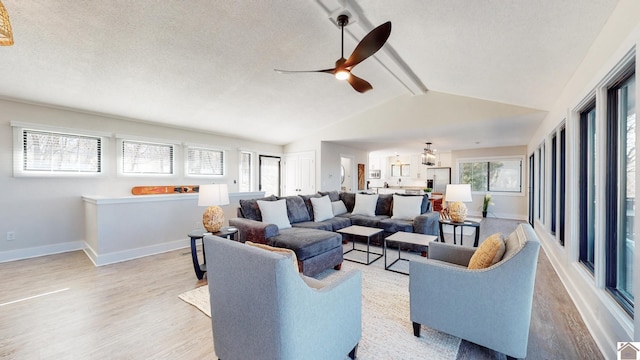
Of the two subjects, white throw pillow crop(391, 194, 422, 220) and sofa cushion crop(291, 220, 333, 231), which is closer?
sofa cushion crop(291, 220, 333, 231)

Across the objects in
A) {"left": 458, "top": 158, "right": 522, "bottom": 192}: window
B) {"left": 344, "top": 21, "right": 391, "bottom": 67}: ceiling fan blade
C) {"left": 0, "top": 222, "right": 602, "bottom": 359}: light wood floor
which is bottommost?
{"left": 0, "top": 222, "right": 602, "bottom": 359}: light wood floor

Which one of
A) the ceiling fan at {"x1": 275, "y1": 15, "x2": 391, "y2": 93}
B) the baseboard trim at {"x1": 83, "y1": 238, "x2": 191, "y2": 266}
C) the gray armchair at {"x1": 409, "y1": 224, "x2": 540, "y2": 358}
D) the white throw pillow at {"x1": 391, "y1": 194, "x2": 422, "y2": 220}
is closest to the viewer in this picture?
the gray armchair at {"x1": 409, "y1": 224, "x2": 540, "y2": 358}

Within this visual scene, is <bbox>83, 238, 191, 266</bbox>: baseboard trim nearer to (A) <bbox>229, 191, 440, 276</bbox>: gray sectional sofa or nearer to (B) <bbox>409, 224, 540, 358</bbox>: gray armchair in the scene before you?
(A) <bbox>229, 191, 440, 276</bbox>: gray sectional sofa

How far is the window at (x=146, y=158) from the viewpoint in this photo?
4.97m

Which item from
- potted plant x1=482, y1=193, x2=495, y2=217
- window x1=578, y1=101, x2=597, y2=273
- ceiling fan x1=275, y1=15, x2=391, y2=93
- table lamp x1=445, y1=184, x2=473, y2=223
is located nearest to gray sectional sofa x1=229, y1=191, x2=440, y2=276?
table lamp x1=445, y1=184, x2=473, y2=223

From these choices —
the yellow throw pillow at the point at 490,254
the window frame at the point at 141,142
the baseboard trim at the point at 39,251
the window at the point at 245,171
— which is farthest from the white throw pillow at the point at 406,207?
the baseboard trim at the point at 39,251

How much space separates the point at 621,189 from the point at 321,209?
142 inches

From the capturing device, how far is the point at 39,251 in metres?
4.02

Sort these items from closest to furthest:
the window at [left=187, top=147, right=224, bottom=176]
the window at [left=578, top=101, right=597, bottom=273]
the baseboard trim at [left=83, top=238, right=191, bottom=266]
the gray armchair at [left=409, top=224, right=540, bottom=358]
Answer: the gray armchair at [left=409, top=224, right=540, bottom=358]
the window at [left=578, top=101, right=597, bottom=273]
the baseboard trim at [left=83, top=238, right=191, bottom=266]
the window at [left=187, top=147, right=224, bottom=176]

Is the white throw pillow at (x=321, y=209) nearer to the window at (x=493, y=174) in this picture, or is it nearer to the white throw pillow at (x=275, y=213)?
the white throw pillow at (x=275, y=213)

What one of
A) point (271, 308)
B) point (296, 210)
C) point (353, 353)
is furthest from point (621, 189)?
point (296, 210)

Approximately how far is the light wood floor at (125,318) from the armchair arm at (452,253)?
0.66 metres

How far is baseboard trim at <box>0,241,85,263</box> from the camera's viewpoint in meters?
3.78

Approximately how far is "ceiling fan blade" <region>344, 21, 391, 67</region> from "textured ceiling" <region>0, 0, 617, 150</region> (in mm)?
618
